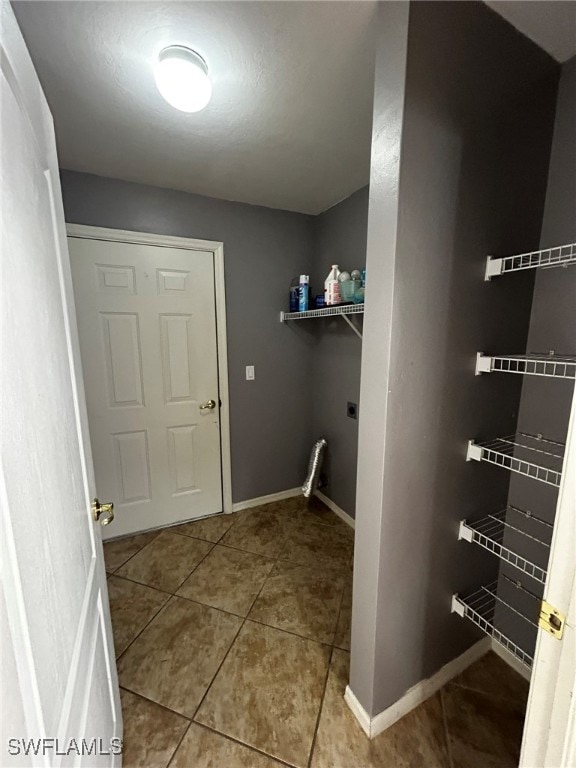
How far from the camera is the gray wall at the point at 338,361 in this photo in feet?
7.15

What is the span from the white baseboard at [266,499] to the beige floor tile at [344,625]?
1.04 metres

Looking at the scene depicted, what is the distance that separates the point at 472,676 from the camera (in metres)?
1.36

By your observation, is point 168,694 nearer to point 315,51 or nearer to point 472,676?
point 472,676

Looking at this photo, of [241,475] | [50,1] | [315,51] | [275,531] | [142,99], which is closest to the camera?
[50,1]

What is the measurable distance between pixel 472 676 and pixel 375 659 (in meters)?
0.63

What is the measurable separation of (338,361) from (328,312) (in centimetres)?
54

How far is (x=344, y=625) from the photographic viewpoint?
158 centimetres

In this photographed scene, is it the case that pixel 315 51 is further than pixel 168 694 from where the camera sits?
No

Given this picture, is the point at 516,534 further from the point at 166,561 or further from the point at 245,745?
the point at 166,561

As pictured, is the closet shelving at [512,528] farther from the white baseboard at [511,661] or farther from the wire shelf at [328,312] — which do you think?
the wire shelf at [328,312]

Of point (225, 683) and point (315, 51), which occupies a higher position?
point (315, 51)

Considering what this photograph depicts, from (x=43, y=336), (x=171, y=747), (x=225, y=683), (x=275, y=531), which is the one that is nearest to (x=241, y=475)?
(x=275, y=531)

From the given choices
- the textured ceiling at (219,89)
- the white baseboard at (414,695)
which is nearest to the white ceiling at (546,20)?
the textured ceiling at (219,89)

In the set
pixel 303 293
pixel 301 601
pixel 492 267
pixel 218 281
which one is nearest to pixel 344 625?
pixel 301 601
